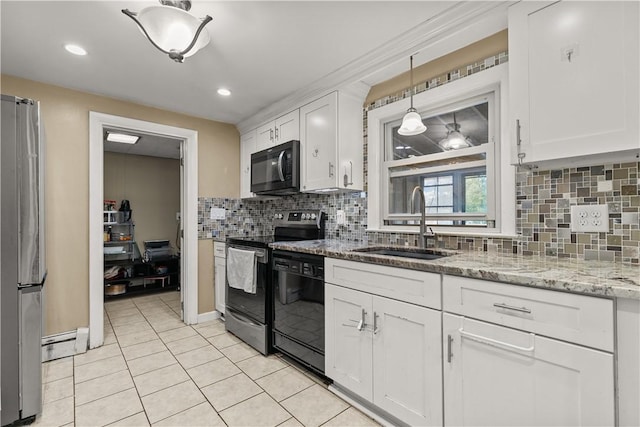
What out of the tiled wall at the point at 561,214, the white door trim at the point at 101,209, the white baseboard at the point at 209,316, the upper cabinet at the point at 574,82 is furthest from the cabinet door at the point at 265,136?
the upper cabinet at the point at 574,82

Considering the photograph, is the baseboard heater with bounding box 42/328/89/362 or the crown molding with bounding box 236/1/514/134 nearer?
the crown molding with bounding box 236/1/514/134

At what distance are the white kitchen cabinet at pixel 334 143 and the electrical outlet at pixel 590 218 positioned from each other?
4.63 ft

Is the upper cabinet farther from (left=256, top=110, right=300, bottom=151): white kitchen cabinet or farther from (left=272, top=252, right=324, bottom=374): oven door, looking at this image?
(left=256, top=110, right=300, bottom=151): white kitchen cabinet

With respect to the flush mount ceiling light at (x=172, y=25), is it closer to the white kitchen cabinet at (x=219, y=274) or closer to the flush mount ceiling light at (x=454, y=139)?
the flush mount ceiling light at (x=454, y=139)

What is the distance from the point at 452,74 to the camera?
6.39ft

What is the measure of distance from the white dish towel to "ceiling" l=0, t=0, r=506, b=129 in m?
1.47

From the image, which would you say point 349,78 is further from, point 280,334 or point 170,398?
point 170,398

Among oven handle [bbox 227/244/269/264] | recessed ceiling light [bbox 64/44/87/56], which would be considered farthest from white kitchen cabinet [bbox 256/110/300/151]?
recessed ceiling light [bbox 64/44/87/56]

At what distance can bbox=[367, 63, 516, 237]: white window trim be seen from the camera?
1.71 m

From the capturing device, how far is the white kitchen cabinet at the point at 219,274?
10.4ft

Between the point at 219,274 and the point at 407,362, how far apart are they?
2394 millimetres

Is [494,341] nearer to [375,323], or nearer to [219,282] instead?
[375,323]

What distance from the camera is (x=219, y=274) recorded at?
129 inches

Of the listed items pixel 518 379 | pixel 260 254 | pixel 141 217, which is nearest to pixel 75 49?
pixel 260 254
